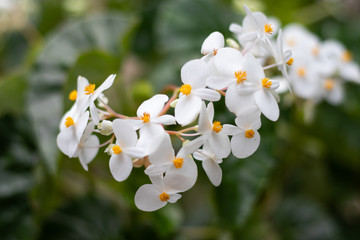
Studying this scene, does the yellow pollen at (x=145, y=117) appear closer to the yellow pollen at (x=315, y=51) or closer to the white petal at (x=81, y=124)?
the white petal at (x=81, y=124)

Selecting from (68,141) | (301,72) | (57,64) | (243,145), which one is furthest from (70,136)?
(301,72)

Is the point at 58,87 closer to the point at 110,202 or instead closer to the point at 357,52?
the point at 110,202

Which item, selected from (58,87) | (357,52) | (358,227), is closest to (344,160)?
(358,227)

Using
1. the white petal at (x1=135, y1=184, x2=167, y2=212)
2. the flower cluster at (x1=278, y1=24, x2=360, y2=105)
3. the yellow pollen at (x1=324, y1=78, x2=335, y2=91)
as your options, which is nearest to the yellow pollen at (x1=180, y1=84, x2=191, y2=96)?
the white petal at (x1=135, y1=184, x2=167, y2=212)

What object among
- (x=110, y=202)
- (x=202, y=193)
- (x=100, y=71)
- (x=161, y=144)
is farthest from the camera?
(x=202, y=193)

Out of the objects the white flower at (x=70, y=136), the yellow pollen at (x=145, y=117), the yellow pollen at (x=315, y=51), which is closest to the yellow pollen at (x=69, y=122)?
the white flower at (x=70, y=136)

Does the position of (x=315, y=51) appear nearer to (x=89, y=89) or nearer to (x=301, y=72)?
(x=301, y=72)
